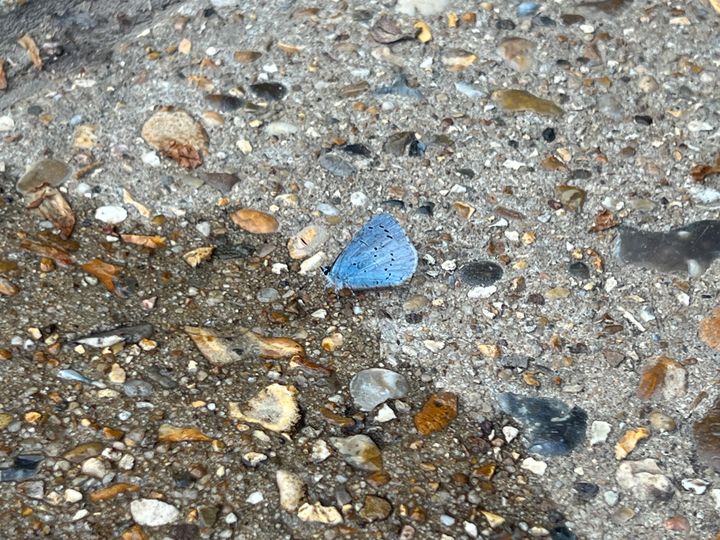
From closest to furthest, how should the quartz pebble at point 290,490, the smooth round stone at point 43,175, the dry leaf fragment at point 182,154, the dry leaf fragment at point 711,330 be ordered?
1. the quartz pebble at point 290,490
2. the dry leaf fragment at point 711,330
3. the smooth round stone at point 43,175
4. the dry leaf fragment at point 182,154

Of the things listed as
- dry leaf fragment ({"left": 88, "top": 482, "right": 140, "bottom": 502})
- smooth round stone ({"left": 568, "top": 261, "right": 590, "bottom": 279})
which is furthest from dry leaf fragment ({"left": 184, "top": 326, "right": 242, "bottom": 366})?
smooth round stone ({"left": 568, "top": 261, "right": 590, "bottom": 279})

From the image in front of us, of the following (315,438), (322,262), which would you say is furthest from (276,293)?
(315,438)

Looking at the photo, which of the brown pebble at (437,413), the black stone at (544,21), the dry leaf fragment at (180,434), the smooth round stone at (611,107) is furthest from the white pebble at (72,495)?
the black stone at (544,21)

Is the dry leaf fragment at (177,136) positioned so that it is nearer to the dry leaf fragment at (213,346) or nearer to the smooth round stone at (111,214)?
the smooth round stone at (111,214)

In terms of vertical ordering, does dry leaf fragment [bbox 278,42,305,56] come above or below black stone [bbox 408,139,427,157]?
above

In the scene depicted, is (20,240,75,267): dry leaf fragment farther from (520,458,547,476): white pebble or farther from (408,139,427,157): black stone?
(520,458,547,476): white pebble

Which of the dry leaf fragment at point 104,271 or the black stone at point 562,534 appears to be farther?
the dry leaf fragment at point 104,271

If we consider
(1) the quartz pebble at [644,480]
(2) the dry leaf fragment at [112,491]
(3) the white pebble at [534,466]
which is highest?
(2) the dry leaf fragment at [112,491]
